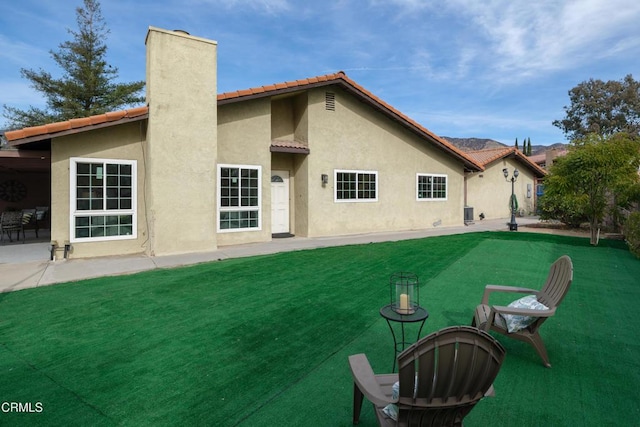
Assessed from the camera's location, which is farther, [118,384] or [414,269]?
[414,269]

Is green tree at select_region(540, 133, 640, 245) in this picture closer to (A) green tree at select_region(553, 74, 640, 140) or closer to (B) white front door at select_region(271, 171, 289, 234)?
(B) white front door at select_region(271, 171, 289, 234)

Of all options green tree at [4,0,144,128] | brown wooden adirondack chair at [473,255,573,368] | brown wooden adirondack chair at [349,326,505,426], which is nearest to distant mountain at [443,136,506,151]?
green tree at [4,0,144,128]

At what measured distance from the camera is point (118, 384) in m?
3.30

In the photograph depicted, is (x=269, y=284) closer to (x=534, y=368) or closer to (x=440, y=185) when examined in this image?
(x=534, y=368)

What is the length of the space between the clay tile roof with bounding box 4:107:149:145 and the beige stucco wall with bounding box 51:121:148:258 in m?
0.50

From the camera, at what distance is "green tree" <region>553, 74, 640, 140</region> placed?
3856 centimetres

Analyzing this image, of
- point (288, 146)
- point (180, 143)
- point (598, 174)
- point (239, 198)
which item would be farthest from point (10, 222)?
point (598, 174)

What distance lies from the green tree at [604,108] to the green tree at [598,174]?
105 feet

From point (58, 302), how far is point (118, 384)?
3316 millimetres

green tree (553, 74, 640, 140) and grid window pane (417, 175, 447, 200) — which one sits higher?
green tree (553, 74, 640, 140)

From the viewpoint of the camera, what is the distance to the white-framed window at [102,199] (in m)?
9.07

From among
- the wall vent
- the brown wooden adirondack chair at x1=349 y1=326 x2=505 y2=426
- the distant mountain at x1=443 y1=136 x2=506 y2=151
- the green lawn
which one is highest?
the distant mountain at x1=443 y1=136 x2=506 y2=151

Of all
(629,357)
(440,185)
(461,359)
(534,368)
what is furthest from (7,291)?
(440,185)

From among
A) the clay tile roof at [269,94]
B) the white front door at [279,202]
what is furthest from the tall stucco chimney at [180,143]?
the white front door at [279,202]
